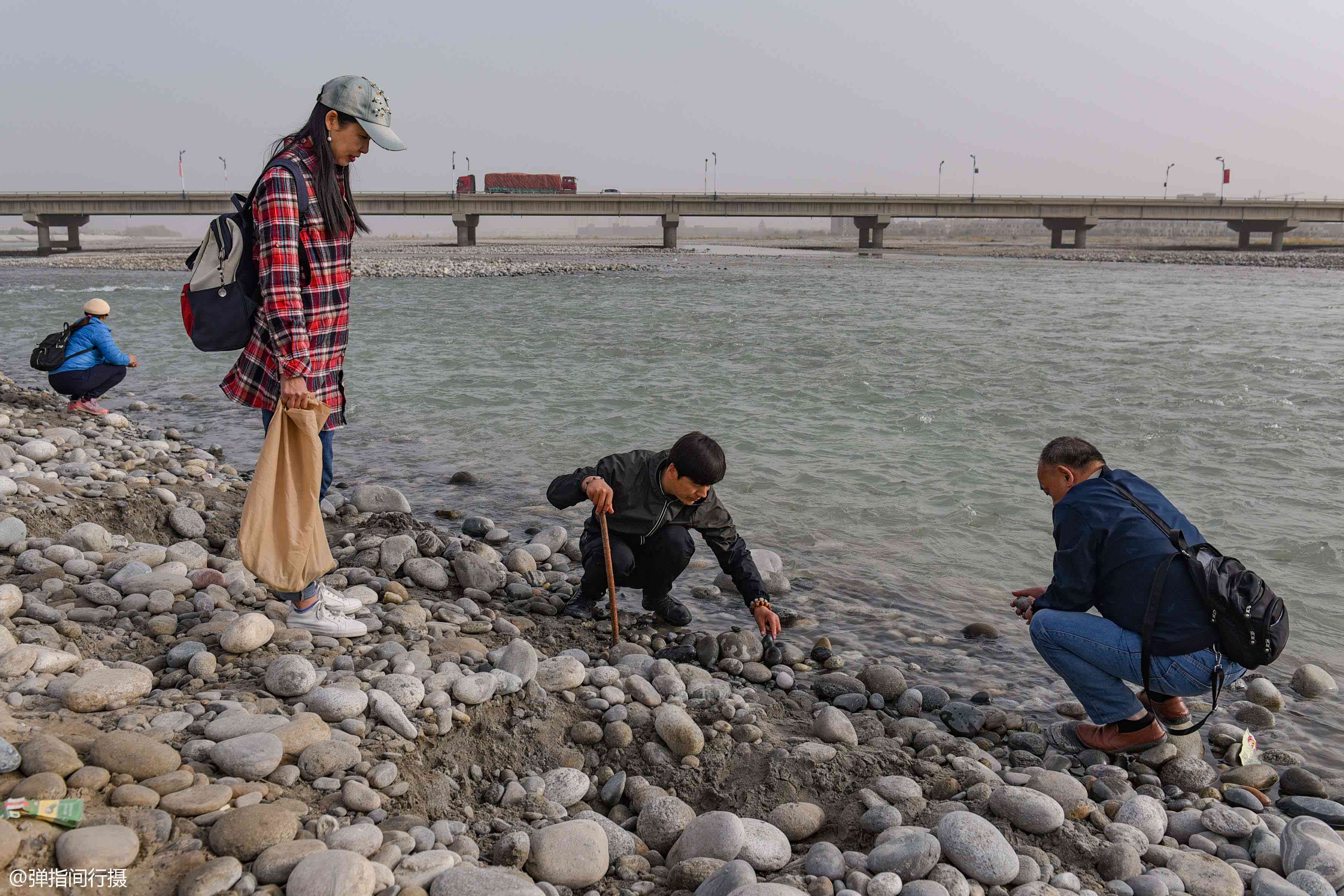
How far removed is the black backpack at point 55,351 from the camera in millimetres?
8836

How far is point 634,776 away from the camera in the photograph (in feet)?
11.3

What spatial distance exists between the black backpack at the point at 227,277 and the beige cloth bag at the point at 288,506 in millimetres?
374

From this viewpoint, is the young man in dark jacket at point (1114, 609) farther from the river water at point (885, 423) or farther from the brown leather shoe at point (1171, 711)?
the river water at point (885, 423)

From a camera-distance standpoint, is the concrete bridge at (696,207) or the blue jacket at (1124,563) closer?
the blue jacket at (1124,563)

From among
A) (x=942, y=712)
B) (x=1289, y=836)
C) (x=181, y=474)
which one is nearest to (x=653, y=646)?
(x=942, y=712)

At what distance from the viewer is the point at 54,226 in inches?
2704

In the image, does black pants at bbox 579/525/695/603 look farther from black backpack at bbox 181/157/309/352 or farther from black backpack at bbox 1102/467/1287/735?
black backpack at bbox 1102/467/1287/735

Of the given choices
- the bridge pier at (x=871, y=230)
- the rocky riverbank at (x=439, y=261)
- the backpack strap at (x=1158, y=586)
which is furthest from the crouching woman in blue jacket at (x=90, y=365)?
the bridge pier at (x=871, y=230)

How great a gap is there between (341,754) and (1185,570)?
305 centimetres

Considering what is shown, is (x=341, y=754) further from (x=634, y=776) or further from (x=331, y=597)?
(x=331, y=597)

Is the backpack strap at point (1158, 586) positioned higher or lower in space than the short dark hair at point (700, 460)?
lower

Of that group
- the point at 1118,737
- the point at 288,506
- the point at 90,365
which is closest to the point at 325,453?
the point at 288,506

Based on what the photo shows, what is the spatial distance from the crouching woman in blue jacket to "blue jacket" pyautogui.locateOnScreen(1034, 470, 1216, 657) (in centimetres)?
864

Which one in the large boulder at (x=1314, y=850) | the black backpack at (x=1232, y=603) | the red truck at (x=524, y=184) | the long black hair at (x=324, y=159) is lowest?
the large boulder at (x=1314, y=850)
